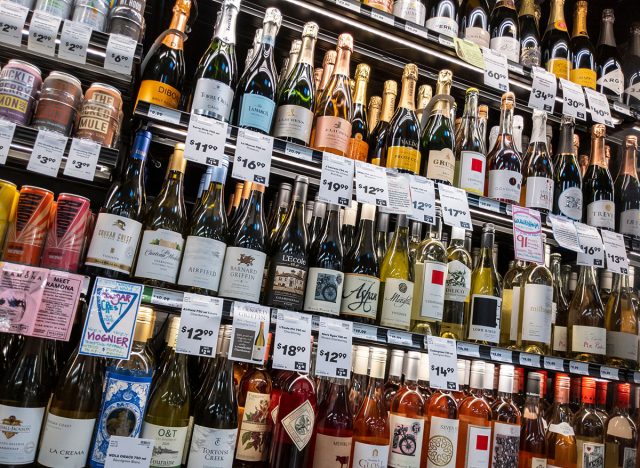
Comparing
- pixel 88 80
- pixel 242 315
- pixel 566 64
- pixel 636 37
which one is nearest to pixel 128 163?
pixel 88 80

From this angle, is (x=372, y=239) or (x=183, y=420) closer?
(x=183, y=420)

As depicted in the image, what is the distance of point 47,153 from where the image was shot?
1.27 m

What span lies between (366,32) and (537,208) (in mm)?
904

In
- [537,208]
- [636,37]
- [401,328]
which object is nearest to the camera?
[401,328]

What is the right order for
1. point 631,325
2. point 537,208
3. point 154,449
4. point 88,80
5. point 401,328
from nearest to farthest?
point 154,449 < point 401,328 < point 88,80 < point 537,208 < point 631,325

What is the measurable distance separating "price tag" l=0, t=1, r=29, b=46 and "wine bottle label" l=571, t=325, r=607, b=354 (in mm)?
2000

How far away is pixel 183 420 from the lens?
142cm

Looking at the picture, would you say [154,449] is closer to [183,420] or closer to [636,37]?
[183,420]

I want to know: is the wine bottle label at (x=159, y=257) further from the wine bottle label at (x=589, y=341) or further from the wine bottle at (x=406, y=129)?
the wine bottle label at (x=589, y=341)

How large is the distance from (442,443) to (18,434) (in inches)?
44.3

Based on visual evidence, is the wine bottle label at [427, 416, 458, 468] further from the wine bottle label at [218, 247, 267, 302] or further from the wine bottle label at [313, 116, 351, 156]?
the wine bottle label at [313, 116, 351, 156]

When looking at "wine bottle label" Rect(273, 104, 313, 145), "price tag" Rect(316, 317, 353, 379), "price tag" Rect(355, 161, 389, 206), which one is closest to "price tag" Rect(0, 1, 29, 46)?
"wine bottle label" Rect(273, 104, 313, 145)

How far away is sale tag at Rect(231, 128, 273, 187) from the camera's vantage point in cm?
137

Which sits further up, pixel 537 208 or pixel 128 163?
pixel 537 208
